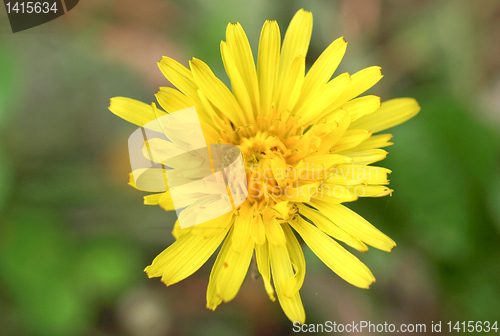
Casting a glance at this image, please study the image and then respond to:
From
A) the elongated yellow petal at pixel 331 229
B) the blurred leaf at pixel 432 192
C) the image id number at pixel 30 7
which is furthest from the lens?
the image id number at pixel 30 7

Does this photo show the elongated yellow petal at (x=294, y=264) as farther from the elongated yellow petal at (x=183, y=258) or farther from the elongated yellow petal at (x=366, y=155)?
the elongated yellow petal at (x=366, y=155)

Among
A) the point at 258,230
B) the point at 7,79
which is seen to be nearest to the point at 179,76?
the point at 258,230

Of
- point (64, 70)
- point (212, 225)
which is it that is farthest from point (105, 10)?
point (212, 225)

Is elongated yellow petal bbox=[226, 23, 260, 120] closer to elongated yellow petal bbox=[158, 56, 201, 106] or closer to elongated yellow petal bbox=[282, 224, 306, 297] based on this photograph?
elongated yellow petal bbox=[158, 56, 201, 106]

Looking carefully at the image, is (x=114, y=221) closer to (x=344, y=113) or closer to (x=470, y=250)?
(x=344, y=113)
